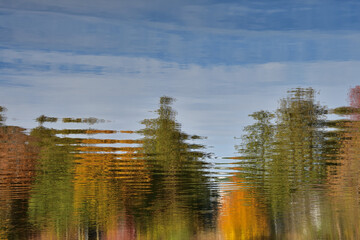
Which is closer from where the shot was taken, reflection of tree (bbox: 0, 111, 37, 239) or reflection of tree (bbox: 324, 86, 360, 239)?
reflection of tree (bbox: 0, 111, 37, 239)

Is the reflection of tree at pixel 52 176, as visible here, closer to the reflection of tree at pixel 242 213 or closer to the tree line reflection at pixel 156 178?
the tree line reflection at pixel 156 178

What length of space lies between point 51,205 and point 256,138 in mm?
12967

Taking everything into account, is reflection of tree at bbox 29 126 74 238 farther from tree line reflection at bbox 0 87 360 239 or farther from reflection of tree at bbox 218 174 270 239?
reflection of tree at bbox 218 174 270 239

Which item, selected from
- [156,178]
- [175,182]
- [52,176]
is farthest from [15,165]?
[175,182]

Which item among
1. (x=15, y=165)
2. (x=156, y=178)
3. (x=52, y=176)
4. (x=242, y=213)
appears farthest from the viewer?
(x=242, y=213)

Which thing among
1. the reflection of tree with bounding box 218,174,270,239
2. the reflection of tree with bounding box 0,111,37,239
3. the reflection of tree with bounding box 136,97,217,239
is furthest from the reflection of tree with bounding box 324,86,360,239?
the reflection of tree with bounding box 0,111,37,239

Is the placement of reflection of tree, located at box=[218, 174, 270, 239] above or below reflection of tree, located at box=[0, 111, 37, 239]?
below

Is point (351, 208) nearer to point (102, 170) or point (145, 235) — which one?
point (102, 170)

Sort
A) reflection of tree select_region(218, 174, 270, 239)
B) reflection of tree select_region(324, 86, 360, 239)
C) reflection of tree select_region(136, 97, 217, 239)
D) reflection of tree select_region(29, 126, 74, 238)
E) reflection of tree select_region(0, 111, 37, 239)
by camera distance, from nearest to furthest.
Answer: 1. reflection of tree select_region(0, 111, 37, 239)
2. reflection of tree select_region(29, 126, 74, 238)
3. reflection of tree select_region(136, 97, 217, 239)
4. reflection of tree select_region(324, 86, 360, 239)
5. reflection of tree select_region(218, 174, 270, 239)

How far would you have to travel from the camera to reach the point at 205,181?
41.2ft

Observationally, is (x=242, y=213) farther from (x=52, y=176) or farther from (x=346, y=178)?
(x=52, y=176)

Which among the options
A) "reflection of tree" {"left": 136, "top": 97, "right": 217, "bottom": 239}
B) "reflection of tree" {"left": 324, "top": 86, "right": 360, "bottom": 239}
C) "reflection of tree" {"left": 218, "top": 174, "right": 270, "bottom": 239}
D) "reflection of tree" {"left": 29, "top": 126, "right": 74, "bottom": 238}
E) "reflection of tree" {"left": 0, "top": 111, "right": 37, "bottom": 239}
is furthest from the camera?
"reflection of tree" {"left": 218, "top": 174, "right": 270, "bottom": 239}

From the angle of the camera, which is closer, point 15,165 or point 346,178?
point 15,165

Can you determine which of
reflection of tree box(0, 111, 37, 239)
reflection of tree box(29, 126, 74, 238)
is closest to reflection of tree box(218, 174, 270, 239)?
reflection of tree box(29, 126, 74, 238)
